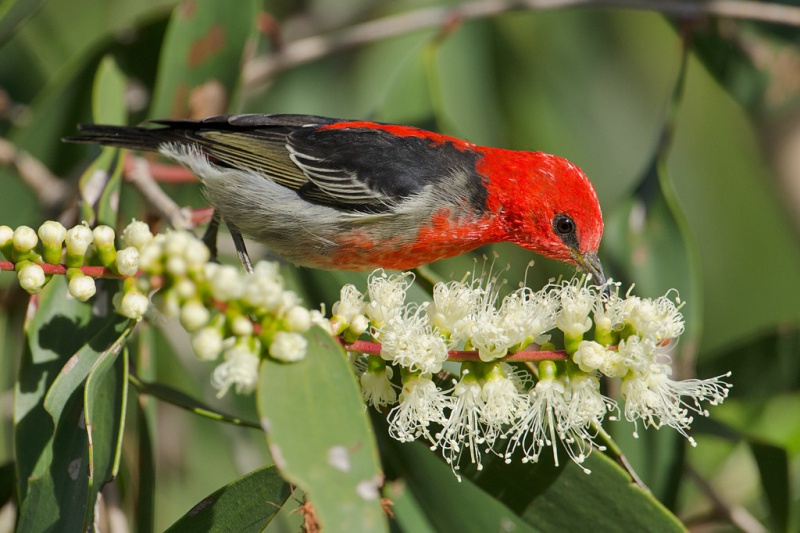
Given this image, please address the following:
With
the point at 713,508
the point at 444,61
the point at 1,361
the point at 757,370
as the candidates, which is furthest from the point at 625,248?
the point at 1,361

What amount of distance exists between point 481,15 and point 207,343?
2.68m

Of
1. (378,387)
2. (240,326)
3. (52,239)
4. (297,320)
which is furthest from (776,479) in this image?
(52,239)

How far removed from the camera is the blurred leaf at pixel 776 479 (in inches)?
104

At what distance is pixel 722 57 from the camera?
13.2 ft

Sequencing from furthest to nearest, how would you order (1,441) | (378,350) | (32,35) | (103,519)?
(32,35) → (1,441) → (103,519) → (378,350)

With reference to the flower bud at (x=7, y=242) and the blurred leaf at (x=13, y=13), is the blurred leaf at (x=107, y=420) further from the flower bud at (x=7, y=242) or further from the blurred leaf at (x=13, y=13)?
the blurred leaf at (x=13, y=13)

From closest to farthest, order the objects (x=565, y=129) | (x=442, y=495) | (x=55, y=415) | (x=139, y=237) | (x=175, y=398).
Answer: (x=139, y=237)
(x=55, y=415)
(x=175, y=398)
(x=442, y=495)
(x=565, y=129)

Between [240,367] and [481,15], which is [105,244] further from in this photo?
[481,15]

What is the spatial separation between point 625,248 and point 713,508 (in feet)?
3.50

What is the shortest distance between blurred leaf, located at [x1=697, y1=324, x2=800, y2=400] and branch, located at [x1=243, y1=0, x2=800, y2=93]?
1.39 m

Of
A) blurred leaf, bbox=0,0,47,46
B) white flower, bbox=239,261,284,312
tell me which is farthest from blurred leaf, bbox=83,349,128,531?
blurred leaf, bbox=0,0,47,46

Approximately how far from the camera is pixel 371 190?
2977 millimetres

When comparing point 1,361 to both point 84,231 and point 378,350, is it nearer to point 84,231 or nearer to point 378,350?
point 84,231

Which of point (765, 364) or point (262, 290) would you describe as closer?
point (262, 290)
